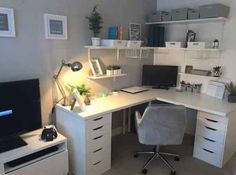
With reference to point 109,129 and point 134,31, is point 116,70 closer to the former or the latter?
point 134,31

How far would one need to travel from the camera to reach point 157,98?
9.21ft

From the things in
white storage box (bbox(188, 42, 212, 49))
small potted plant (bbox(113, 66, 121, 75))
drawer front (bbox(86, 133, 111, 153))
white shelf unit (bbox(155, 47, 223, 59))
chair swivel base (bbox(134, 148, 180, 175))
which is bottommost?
chair swivel base (bbox(134, 148, 180, 175))

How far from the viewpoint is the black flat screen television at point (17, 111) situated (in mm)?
1904

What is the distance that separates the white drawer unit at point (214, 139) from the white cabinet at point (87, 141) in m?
1.15

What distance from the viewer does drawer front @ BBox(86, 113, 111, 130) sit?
210 centimetres

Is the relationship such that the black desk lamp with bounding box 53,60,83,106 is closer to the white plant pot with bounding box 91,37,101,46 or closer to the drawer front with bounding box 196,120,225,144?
the white plant pot with bounding box 91,37,101,46

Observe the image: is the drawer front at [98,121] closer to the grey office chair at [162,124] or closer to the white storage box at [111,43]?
the grey office chair at [162,124]

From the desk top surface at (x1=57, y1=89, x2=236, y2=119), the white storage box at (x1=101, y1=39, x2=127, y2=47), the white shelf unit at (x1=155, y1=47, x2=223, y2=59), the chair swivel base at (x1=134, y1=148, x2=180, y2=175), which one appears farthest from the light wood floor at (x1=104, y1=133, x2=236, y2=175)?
the white storage box at (x1=101, y1=39, x2=127, y2=47)

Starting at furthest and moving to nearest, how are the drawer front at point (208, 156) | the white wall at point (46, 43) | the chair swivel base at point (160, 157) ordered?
the drawer front at point (208, 156) < the chair swivel base at point (160, 157) < the white wall at point (46, 43)

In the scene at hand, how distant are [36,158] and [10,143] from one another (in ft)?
0.91

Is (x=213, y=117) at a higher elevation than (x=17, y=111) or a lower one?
lower

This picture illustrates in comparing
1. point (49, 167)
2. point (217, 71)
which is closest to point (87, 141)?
point (49, 167)

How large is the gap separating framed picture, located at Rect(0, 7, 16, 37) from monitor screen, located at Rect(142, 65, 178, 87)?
77.6 inches

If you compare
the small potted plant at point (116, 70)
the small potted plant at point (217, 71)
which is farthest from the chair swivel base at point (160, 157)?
the small potted plant at point (217, 71)
